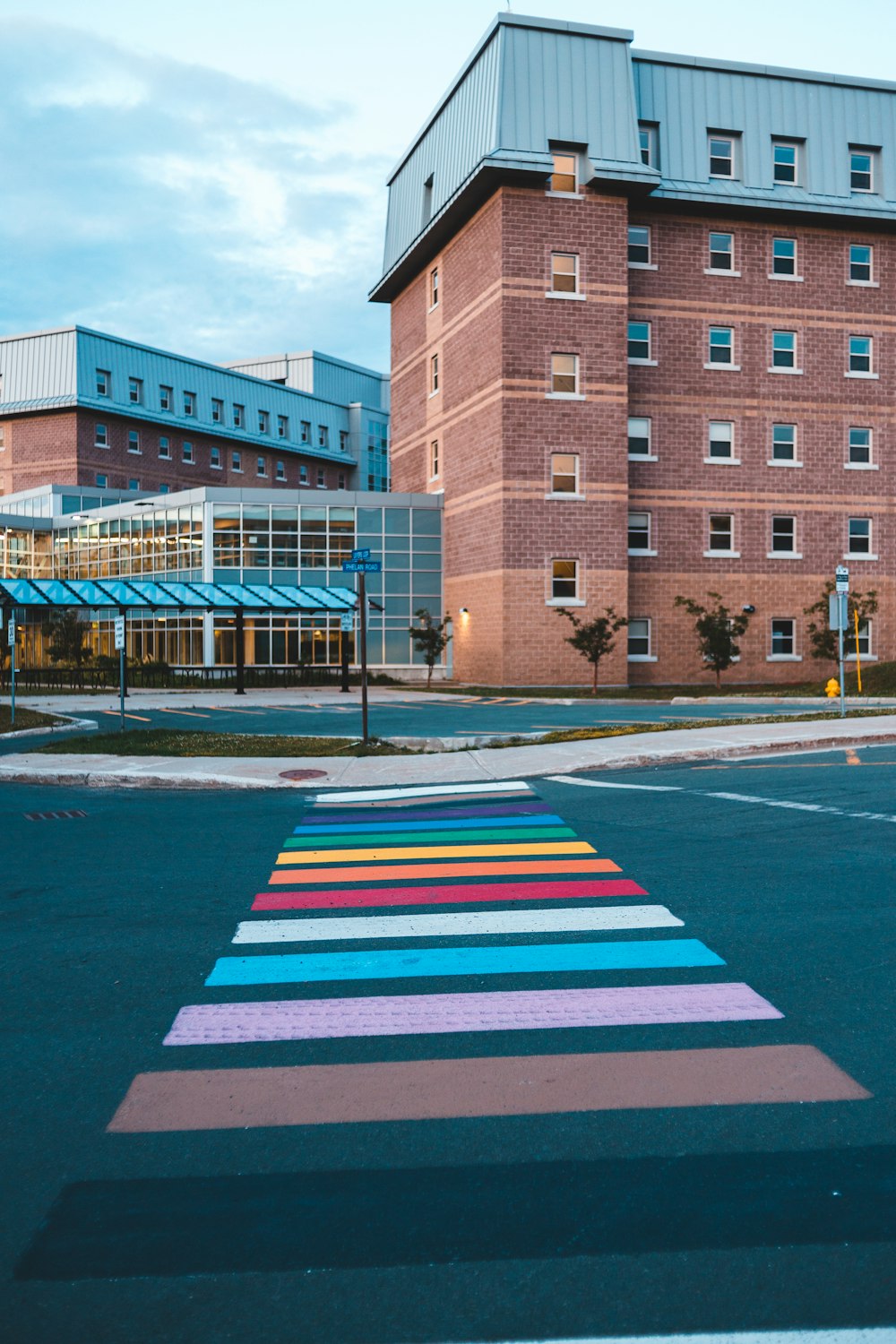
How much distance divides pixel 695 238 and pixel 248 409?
41023 millimetres

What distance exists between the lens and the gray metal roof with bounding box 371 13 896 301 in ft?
119

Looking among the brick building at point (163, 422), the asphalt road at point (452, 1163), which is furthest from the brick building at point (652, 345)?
the asphalt road at point (452, 1163)

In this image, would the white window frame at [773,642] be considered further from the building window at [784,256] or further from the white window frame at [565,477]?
the building window at [784,256]

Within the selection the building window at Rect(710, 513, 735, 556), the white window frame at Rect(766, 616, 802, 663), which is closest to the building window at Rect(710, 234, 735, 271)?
the building window at Rect(710, 513, 735, 556)

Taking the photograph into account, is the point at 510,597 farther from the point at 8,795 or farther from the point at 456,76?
the point at 8,795

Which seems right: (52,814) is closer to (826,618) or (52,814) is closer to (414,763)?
(414,763)

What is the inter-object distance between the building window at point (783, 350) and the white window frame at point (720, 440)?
2.93 m

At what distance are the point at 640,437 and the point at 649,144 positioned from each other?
33.3 ft

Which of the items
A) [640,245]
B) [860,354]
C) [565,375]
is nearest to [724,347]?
[640,245]

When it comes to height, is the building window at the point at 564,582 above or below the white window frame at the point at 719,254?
below

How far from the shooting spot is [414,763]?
49.9ft

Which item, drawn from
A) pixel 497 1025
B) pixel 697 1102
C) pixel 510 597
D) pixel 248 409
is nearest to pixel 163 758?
pixel 497 1025

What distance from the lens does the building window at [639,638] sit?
40000 millimetres

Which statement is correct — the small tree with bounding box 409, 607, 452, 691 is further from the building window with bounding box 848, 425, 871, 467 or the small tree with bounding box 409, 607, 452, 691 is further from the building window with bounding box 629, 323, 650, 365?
A: the building window with bounding box 848, 425, 871, 467
